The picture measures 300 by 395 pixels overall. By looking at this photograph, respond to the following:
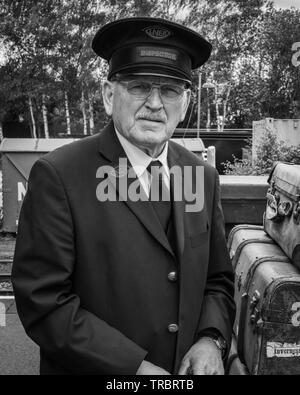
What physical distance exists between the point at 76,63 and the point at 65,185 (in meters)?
25.4

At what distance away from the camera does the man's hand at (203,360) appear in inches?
70.5

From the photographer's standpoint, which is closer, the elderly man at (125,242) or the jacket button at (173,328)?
the elderly man at (125,242)

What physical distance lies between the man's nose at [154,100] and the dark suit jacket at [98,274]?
199 millimetres

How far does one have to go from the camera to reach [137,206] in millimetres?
1771

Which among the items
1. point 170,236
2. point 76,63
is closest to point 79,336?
point 170,236

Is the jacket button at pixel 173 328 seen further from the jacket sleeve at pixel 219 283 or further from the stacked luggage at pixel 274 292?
the stacked luggage at pixel 274 292

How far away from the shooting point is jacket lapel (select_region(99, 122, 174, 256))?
1759mm

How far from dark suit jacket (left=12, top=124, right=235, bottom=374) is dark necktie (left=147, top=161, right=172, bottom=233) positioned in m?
0.04

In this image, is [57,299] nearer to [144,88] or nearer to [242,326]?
[144,88]

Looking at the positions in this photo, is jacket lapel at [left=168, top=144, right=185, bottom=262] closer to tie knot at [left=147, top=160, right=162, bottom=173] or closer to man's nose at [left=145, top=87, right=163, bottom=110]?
tie knot at [left=147, top=160, right=162, bottom=173]

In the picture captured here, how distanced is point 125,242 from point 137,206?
14cm

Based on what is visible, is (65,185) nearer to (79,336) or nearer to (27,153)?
(79,336)

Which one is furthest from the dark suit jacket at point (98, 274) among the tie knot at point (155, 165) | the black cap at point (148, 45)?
the black cap at point (148, 45)

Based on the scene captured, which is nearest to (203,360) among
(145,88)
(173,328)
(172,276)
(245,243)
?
(173,328)
